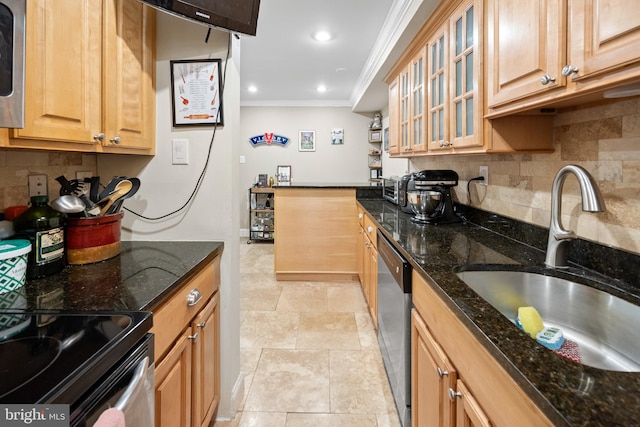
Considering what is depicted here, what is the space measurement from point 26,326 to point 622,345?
1619 mm

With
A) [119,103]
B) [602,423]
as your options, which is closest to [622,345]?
[602,423]

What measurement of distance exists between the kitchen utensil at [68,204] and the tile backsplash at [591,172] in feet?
5.99

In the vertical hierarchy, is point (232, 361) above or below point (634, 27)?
below

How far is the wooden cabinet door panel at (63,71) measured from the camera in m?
0.95

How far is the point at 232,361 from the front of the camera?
1.76 metres

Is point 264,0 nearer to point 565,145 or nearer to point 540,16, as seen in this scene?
point 540,16

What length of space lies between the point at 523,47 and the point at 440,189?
1.14 m

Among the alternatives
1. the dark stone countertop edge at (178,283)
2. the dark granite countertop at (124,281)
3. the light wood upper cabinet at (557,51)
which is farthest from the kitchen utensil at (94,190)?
the light wood upper cabinet at (557,51)

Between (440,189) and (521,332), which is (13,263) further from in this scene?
(440,189)

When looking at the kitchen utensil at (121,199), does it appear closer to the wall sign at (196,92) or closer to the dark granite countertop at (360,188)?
the wall sign at (196,92)

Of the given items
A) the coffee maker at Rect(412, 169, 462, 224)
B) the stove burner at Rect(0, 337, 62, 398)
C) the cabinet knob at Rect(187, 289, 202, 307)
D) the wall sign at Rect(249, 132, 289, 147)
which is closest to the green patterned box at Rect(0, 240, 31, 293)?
the stove burner at Rect(0, 337, 62, 398)

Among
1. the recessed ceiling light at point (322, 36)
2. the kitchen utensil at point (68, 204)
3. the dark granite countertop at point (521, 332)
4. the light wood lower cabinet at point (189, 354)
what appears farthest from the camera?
→ the recessed ceiling light at point (322, 36)

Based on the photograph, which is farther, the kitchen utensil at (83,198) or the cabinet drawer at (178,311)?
the kitchen utensil at (83,198)

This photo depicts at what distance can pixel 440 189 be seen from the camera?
88.4 inches
